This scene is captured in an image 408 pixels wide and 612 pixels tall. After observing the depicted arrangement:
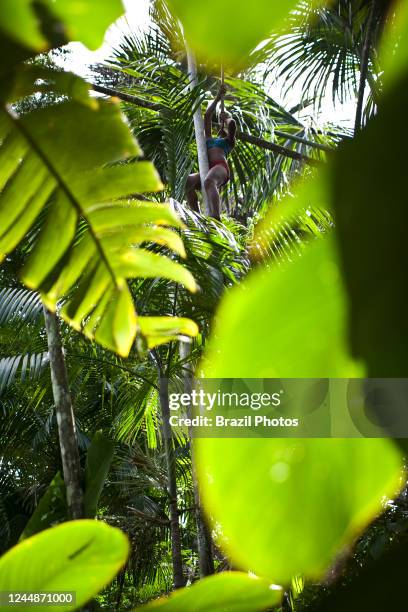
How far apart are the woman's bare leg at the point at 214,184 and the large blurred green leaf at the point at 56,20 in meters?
1.65

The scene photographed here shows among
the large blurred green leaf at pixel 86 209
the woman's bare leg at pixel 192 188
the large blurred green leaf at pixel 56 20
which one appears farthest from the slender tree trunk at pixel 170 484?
the large blurred green leaf at pixel 56 20

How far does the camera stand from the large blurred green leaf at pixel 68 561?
13 cm

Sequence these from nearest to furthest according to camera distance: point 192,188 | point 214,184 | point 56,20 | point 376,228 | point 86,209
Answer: point 376,228, point 56,20, point 86,209, point 214,184, point 192,188

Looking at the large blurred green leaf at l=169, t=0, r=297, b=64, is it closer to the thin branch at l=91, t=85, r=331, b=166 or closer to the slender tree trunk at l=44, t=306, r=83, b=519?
the slender tree trunk at l=44, t=306, r=83, b=519

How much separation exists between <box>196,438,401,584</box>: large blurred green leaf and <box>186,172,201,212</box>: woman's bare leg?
197cm

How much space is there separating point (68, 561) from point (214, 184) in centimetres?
181

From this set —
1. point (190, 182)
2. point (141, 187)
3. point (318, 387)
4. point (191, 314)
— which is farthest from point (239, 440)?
point (190, 182)

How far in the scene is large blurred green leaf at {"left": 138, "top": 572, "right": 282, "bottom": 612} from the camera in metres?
0.11

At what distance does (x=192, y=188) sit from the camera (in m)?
2.04

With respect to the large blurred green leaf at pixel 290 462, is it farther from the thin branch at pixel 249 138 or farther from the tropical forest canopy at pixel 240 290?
the thin branch at pixel 249 138

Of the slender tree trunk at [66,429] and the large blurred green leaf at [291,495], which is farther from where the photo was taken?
the slender tree trunk at [66,429]

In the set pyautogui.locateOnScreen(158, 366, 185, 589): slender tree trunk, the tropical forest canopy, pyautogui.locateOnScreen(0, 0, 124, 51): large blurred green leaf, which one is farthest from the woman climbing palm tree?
pyautogui.locateOnScreen(0, 0, 124, 51): large blurred green leaf

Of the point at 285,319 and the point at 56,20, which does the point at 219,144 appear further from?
the point at 285,319

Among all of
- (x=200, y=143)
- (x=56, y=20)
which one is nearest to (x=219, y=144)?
(x=200, y=143)
